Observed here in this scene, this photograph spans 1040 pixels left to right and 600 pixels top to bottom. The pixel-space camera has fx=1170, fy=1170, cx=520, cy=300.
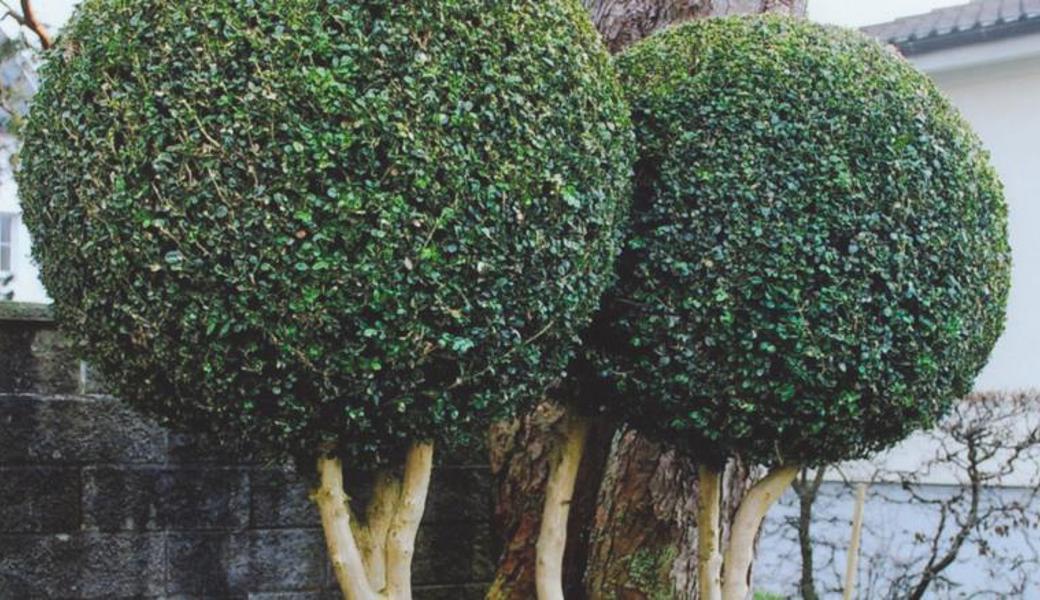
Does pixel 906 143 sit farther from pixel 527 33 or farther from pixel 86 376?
pixel 86 376

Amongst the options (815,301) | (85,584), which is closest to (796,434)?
(815,301)

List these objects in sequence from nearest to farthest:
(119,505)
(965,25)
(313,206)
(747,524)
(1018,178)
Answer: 1. (313,206)
2. (747,524)
3. (119,505)
4. (965,25)
5. (1018,178)

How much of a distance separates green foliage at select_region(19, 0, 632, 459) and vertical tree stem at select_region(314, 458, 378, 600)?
11 centimetres

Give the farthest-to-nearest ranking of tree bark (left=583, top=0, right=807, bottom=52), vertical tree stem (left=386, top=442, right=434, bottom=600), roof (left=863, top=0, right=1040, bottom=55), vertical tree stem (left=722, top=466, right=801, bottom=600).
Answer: roof (left=863, top=0, right=1040, bottom=55), tree bark (left=583, top=0, right=807, bottom=52), vertical tree stem (left=722, top=466, right=801, bottom=600), vertical tree stem (left=386, top=442, right=434, bottom=600)

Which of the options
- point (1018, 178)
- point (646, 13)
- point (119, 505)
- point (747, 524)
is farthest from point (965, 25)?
point (119, 505)

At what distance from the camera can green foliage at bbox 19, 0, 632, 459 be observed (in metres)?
2.70

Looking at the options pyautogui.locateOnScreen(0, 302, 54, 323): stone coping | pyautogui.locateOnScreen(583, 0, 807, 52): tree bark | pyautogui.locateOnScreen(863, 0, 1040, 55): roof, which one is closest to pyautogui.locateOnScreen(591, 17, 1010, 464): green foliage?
pyautogui.locateOnScreen(583, 0, 807, 52): tree bark

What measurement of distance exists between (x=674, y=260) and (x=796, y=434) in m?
0.64

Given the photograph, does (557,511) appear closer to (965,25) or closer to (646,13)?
(646,13)

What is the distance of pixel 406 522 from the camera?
3229mm

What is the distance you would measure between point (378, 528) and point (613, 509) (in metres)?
1.37

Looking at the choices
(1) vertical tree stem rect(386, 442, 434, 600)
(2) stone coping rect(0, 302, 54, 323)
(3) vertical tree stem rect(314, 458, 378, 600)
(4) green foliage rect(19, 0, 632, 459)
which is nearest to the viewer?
(4) green foliage rect(19, 0, 632, 459)

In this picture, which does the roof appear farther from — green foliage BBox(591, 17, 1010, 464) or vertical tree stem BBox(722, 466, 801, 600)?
vertical tree stem BBox(722, 466, 801, 600)

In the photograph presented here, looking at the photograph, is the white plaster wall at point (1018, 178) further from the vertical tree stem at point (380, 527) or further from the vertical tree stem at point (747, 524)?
the vertical tree stem at point (380, 527)
